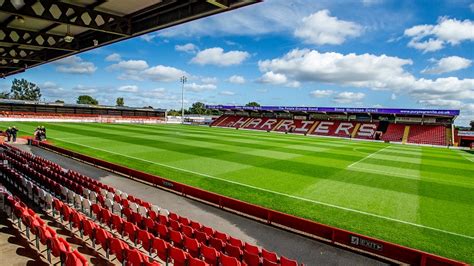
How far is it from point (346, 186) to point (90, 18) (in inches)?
595

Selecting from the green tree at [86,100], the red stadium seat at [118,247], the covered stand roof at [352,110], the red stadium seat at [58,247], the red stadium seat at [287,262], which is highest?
the green tree at [86,100]

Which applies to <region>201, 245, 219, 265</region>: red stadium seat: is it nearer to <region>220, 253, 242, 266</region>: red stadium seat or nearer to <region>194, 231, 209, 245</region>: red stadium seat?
<region>220, 253, 242, 266</region>: red stadium seat

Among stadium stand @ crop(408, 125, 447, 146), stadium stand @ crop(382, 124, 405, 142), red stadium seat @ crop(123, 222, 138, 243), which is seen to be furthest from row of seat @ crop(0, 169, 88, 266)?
stadium stand @ crop(408, 125, 447, 146)

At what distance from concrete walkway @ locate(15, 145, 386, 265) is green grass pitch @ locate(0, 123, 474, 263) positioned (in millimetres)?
A: 2330

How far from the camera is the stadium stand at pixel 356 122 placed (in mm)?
50125

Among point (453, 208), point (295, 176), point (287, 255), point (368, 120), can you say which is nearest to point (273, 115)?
point (368, 120)

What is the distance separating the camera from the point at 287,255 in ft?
27.5

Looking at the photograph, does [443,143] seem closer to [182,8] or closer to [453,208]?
[453,208]

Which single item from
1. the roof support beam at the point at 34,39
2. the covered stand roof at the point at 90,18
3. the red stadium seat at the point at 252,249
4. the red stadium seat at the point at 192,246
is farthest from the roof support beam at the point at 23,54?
the red stadium seat at the point at 252,249

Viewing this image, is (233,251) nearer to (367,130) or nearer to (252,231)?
(252,231)

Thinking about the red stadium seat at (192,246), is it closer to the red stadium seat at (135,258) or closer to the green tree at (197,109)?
the red stadium seat at (135,258)

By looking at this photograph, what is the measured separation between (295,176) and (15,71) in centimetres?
1924

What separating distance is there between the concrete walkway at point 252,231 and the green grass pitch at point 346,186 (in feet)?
7.64

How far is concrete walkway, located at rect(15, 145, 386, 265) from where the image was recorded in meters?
8.38
